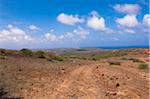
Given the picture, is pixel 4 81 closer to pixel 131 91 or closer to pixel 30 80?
pixel 30 80

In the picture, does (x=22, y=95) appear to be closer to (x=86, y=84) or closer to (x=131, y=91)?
(x=86, y=84)

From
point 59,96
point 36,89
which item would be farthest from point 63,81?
point 59,96

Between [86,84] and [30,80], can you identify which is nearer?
[86,84]

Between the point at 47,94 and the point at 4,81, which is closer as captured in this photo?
the point at 47,94

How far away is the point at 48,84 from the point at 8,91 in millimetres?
2433

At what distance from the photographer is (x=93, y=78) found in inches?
584

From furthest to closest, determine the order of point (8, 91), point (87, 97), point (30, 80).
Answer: point (30, 80), point (8, 91), point (87, 97)

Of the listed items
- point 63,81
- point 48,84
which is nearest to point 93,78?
point 63,81

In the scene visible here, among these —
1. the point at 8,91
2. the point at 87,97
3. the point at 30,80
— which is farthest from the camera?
the point at 30,80

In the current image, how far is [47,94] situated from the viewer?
10.7 meters

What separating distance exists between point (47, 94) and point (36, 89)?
1.10 metres

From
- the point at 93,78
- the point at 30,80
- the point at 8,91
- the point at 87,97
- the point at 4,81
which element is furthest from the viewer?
the point at 93,78

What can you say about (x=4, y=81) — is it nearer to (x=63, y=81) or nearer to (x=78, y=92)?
(x=63, y=81)

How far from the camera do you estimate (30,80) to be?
13938 millimetres
